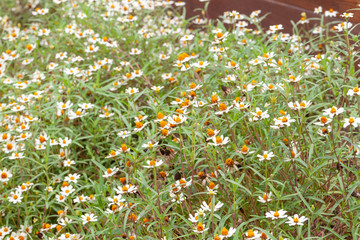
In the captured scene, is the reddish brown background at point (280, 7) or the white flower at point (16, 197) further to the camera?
the reddish brown background at point (280, 7)

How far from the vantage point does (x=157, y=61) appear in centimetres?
331

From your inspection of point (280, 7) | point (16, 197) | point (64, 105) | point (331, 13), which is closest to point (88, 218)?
point (16, 197)

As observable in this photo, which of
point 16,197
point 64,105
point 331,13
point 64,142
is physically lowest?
point 16,197

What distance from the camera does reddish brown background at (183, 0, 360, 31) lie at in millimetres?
3111

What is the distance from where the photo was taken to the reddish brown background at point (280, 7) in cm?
311

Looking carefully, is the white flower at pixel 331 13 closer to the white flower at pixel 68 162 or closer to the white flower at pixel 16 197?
the white flower at pixel 68 162

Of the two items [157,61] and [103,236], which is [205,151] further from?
[157,61]

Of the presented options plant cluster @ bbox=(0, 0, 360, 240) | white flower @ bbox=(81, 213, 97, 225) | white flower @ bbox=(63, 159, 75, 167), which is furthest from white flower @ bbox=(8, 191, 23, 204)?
white flower @ bbox=(81, 213, 97, 225)

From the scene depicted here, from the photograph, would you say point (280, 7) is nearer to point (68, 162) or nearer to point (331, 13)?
point (331, 13)

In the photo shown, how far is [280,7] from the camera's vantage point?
361 centimetres

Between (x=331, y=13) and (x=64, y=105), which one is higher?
(x=331, y=13)

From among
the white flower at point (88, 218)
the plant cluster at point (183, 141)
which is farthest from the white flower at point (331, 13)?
the white flower at point (88, 218)

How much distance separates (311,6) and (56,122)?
75.1 inches

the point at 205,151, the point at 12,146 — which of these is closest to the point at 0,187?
the point at 12,146
